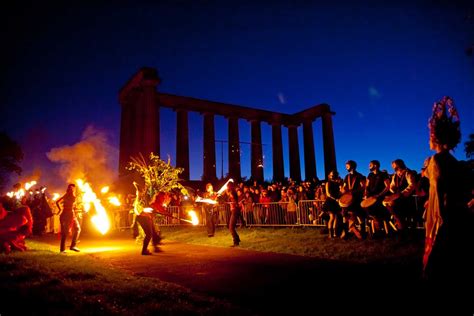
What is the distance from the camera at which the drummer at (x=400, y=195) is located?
9.20m

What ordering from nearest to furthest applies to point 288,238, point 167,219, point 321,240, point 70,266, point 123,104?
1. point 70,266
2. point 321,240
3. point 288,238
4. point 167,219
5. point 123,104

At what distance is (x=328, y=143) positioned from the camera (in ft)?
149

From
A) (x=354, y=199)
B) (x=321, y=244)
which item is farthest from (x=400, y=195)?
(x=321, y=244)

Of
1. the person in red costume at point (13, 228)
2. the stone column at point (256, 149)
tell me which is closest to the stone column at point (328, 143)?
the stone column at point (256, 149)

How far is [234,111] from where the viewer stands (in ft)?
146

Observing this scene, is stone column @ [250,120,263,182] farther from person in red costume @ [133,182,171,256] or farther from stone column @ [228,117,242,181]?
person in red costume @ [133,182,171,256]

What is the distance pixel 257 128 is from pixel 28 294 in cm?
4199

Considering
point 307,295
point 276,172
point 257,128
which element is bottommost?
point 307,295

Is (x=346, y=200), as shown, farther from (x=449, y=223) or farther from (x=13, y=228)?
Result: (x=13, y=228)

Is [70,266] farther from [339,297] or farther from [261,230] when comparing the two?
[261,230]

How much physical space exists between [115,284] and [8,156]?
171ft

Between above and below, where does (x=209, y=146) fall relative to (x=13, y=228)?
above

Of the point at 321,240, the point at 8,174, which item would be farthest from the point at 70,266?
the point at 8,174

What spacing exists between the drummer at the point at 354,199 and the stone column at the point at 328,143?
35.2 meters
